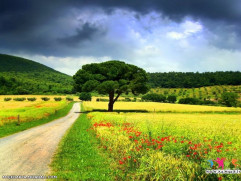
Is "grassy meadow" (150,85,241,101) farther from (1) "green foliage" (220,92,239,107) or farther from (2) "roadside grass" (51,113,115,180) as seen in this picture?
(2) "roadside grass" (51,113,115,180)

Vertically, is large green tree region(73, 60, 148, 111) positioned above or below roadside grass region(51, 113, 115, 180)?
above

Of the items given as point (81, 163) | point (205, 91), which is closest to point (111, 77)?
point (81, 163)

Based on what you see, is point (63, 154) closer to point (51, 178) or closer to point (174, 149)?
point (51, 178)

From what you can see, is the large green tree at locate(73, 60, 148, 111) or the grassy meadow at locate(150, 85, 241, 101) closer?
the large green tree at locate(73, 60, 148, 111)

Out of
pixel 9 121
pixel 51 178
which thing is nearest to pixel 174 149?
pixel 51 178

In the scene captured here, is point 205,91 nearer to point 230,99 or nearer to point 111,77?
point 230,99

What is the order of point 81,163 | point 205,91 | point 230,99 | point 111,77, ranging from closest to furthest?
point 81,163
point 111,77
point 230,99
point 205,91

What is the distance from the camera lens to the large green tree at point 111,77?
152 ft

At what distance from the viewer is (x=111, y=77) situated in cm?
4850

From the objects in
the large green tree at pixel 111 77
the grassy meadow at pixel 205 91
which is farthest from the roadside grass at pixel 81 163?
the grassy meadow at pixel 205 91

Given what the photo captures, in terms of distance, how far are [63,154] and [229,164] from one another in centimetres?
892

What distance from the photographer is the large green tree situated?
46375mm

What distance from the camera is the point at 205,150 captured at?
780cm

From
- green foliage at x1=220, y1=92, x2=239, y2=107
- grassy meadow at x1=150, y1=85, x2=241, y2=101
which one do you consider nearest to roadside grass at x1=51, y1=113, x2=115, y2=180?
green foliage at x1=220, y1=92, x2=239, y2=107
